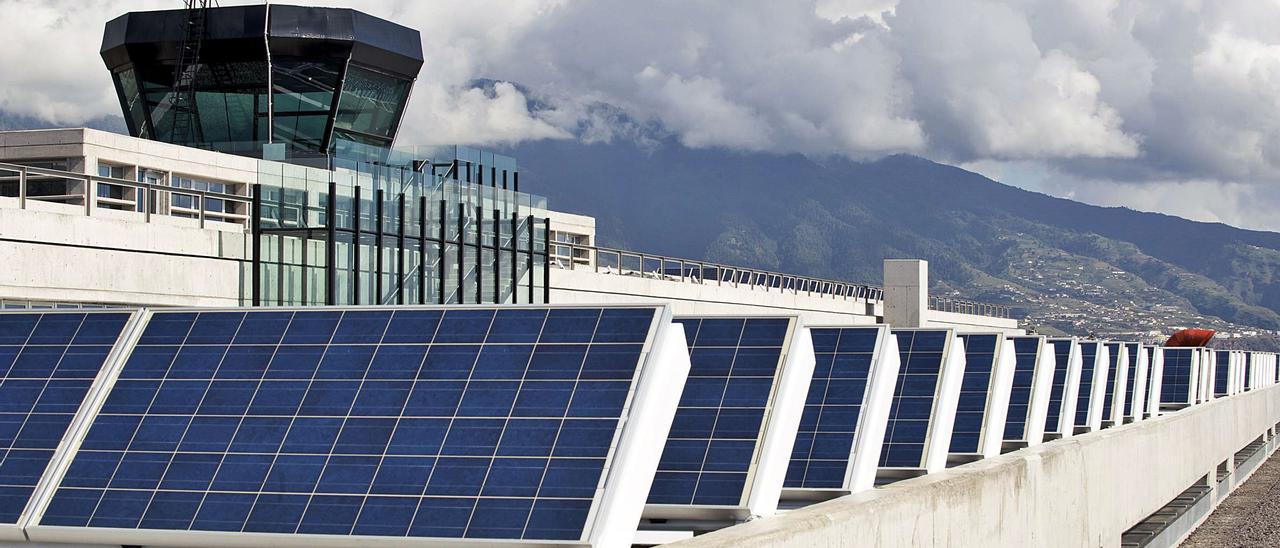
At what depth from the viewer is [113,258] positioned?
84.0 ft

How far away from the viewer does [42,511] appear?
11117 mm

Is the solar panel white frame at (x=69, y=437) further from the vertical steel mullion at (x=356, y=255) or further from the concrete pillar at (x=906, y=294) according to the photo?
the concrete pillar at (x=906, y=294)

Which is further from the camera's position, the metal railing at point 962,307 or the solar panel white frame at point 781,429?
the metal railing at point 962,307

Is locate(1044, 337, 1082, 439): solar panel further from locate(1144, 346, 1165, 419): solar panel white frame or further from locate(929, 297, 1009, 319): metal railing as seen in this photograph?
locate(929, 297, 1009, 319): metal railing

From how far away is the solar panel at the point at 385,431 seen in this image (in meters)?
10.1

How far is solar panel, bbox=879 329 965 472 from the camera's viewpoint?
61.1 feet

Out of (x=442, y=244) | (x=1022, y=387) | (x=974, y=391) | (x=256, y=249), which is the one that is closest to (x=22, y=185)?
(x=256, y=249)

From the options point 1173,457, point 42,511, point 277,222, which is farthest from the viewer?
point 1173,457

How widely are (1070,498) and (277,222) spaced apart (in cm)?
1637

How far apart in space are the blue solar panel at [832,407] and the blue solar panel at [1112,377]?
71.7 feet

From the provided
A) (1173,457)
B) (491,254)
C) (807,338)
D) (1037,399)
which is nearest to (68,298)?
(491,254)

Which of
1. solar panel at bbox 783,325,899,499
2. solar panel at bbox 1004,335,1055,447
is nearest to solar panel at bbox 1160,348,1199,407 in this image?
solar panel at bbox 1004,335,1055,447

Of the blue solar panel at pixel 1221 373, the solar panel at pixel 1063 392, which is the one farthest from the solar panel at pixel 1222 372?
the solar panel at pixel 1063 392

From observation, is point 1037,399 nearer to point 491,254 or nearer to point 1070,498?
point 1070,498
